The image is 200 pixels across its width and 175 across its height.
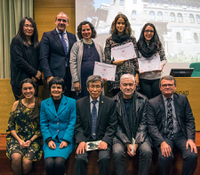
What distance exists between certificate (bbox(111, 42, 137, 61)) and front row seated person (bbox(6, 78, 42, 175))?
1.10m

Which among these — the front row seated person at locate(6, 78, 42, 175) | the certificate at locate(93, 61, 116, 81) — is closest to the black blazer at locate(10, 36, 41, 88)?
the front row seated person at locate(6, 78, 42, 175)

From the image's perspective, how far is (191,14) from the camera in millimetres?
4961

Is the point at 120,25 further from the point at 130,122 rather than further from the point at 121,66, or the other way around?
the point at 130,122

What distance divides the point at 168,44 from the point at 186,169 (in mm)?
3728

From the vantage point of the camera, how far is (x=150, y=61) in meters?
2.52

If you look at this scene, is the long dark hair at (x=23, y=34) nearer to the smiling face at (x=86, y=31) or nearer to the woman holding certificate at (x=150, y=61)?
the smiling face at (x=86, y=31)

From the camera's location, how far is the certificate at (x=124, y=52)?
8.05ft

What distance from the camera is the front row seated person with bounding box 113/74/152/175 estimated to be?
199 centimetres

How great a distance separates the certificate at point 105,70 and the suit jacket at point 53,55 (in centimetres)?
41

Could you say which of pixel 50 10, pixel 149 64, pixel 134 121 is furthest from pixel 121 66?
pixel 50 10

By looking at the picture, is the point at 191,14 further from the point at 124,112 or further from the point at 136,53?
the point at 124,112

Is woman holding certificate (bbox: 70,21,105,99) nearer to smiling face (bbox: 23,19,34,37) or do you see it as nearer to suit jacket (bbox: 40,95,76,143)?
suit jacket (bbox: 40,95,76,143)

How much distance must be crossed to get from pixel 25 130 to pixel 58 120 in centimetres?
40

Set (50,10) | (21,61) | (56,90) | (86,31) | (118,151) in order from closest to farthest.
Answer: (118,151) → (56,90) → (21,61) → (86,31) → (50,10)
